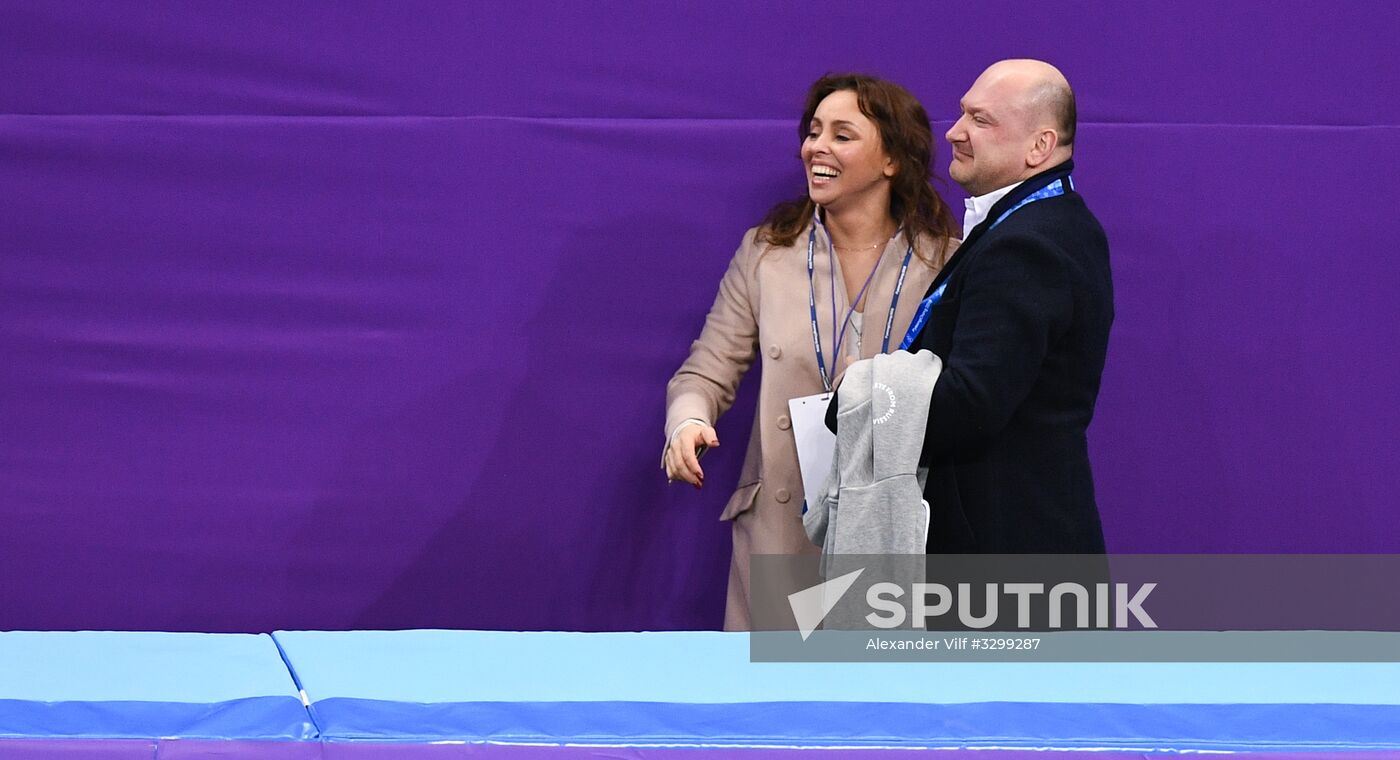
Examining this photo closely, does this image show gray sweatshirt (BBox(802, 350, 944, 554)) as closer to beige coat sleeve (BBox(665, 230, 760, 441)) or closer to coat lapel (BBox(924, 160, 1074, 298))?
coat lapel (BBox(924, 160, 1074, 298))

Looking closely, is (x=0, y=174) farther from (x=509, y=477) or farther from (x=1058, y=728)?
(x=1058, y=728)

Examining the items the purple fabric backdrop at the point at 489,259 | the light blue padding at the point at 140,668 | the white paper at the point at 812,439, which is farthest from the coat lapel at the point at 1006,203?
the light blue padding at the point at 140,668

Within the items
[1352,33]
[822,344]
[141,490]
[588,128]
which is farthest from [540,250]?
[1352,33]

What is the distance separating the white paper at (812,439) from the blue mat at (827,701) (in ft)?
2.86

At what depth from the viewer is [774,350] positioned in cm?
262

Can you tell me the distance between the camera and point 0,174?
118 inches

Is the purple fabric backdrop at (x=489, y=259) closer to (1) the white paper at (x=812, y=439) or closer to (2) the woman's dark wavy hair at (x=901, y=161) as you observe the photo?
(2) the woman's dark wavy hair at (x=901, y=161)

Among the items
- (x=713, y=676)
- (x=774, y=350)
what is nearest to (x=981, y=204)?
(x=774, y=350)

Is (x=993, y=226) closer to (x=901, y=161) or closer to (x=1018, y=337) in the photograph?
(x=1018, y=337)

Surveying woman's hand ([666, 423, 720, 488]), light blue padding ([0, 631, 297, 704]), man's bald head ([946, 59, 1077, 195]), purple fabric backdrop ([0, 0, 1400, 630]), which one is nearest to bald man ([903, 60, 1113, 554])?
man's bald head ([946, 59, 1077, 195])

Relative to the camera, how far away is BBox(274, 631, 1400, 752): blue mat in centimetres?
133

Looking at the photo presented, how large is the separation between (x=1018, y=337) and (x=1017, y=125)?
0.37 metres

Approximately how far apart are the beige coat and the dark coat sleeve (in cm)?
59

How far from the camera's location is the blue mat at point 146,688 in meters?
1.31
